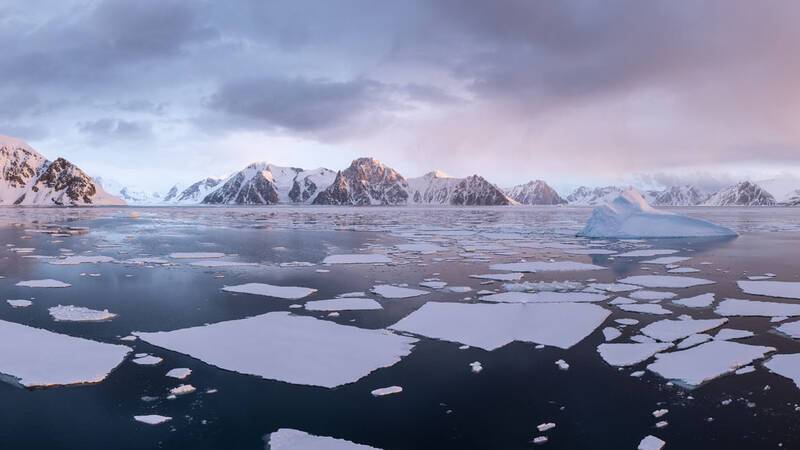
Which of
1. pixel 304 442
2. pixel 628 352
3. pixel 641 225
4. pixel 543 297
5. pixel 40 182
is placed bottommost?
pixel 304 442

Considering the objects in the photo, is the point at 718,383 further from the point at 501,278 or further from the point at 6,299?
the point at 6,299

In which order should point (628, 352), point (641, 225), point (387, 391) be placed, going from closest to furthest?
1. point (387, 391)
2. point (628, 352)
3. point (641, 225)

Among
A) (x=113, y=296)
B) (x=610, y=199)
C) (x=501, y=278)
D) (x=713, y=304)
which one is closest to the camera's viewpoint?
(x=713, y=304)

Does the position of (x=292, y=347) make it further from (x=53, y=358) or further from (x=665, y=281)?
(x=665, y=281)

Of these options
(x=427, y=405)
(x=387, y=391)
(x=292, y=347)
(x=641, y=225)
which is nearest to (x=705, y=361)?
(x=427, y=405)

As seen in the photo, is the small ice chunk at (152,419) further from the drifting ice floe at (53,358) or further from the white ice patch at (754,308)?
the white ice patch at (754,308)

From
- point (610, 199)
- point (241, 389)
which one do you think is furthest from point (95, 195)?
point (241, 389)

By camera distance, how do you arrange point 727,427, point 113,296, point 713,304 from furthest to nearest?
point 113,296 < point 713,304 < point 727,427

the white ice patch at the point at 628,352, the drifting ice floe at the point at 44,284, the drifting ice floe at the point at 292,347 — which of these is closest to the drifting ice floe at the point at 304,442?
the drifting ice floe at the point at 292,347
